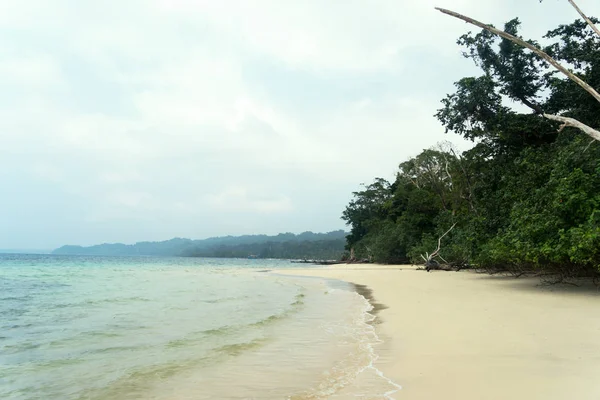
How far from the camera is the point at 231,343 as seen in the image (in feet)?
25.4

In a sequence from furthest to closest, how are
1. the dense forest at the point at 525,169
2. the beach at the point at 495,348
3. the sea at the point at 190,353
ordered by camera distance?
the dense forest at the point at 525,169 < the sea at the point at 190,353 < the beach at the point at 495,348

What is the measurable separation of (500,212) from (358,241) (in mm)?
54857

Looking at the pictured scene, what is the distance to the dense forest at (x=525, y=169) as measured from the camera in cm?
1123

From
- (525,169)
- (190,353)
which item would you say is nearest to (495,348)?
(190,353)

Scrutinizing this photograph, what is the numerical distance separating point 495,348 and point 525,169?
42.9ft

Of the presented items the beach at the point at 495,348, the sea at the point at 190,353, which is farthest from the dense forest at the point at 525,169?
the sea at the point at 190,353

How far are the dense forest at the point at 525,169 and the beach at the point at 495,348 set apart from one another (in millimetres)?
1979

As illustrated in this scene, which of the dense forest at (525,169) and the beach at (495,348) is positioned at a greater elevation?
the dense forest at (525,169)

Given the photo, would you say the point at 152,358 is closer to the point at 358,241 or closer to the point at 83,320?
the point at 83,320

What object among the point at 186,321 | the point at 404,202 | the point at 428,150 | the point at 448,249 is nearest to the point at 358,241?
the point at 404,202

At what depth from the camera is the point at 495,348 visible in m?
6.14

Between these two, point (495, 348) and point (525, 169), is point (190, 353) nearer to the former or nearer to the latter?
point (495, 348)

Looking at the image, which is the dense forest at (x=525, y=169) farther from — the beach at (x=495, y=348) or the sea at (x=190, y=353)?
the sea at (x=190, y=353)

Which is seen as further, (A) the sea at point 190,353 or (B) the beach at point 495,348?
(A) the sea at point 190,353
